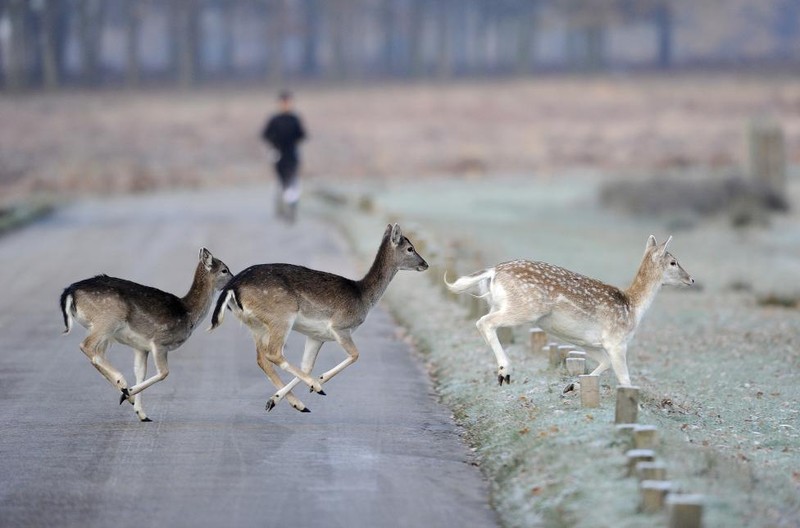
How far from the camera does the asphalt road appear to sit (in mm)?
9922

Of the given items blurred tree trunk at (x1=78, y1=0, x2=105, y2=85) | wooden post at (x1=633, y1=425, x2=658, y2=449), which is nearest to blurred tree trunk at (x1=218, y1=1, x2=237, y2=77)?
blurred tree trunk at (x1=78, y1=0, x2=105, y2=85)

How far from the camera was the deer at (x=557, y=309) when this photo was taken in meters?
13.0

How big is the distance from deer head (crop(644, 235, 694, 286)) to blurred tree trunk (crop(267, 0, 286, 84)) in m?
81.5

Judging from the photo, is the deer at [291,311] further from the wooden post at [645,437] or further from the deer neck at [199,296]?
the wooden post at [645,437]

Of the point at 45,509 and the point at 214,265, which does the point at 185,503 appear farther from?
the point at 214,265

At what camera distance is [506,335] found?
53.8 ft

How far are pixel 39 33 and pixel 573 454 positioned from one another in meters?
95.8

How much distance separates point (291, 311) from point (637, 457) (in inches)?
159

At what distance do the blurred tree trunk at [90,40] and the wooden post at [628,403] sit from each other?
84.0 metres

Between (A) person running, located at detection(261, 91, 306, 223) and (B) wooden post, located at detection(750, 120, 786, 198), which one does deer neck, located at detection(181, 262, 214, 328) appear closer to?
(A) person running, located at detection(261, 91, 306, 223)

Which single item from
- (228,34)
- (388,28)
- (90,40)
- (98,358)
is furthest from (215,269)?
(228,34)

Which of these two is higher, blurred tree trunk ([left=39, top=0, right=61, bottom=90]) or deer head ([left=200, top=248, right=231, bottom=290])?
deer head ([left=200, top=248, right=231, bottom=290])

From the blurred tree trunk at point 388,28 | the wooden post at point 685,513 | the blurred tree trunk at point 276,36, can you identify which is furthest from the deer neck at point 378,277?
the blurred tree trunk at point 388,28

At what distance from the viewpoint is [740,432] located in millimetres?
12688
